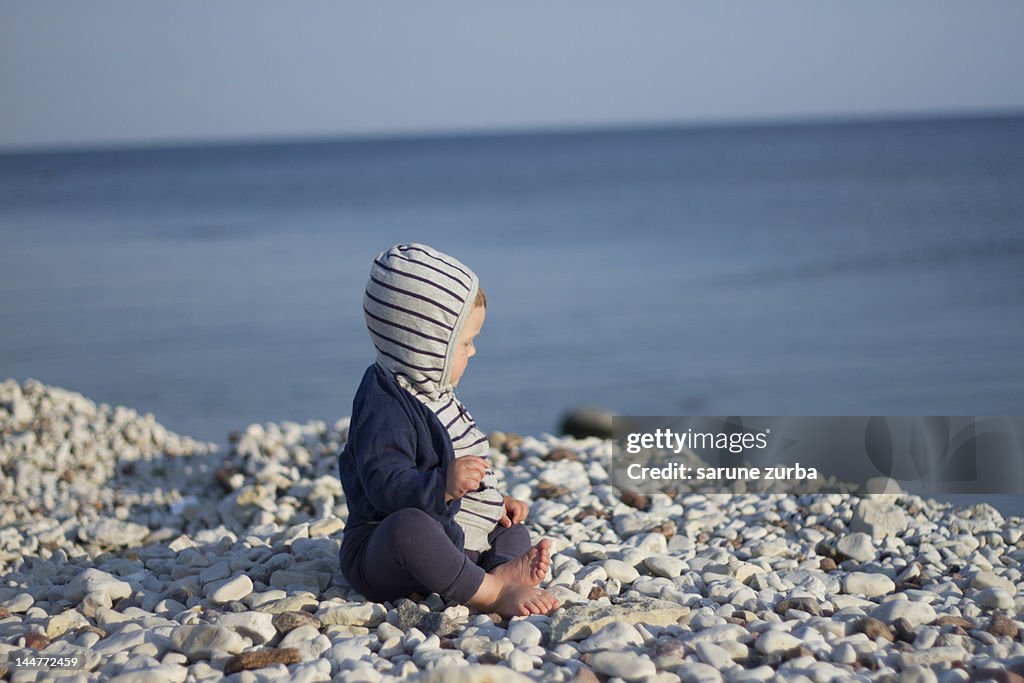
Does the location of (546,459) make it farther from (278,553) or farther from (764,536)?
(278,553)

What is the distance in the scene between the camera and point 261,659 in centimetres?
266

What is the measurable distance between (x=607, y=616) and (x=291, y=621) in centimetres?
91

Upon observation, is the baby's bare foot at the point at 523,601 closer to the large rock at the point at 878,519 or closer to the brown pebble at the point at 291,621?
the brown pebble at the point at 291,621

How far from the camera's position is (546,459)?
5.61 meters

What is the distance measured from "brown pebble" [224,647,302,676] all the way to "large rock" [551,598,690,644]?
27.9 inches

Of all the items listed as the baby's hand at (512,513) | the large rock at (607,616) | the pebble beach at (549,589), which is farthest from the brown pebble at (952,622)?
the baby's hand at (512,513)

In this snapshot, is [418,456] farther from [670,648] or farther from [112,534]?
[112,534]

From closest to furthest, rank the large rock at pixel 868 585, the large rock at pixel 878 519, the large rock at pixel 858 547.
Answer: the large rock at pixel 868 585
the large rock at pixel 858 547
the large rock at pixel 878 519

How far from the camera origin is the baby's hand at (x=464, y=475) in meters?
3.00

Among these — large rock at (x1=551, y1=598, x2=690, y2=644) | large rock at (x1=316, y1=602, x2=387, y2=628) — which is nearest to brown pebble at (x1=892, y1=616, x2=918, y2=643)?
large rock at (x1=551, y1=598, x2=690, y2=644)

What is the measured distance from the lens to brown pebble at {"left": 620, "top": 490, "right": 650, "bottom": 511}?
15.7 ft

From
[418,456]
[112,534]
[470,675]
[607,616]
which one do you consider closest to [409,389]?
[418,456]

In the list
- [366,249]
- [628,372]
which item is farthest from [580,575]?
[366,249]

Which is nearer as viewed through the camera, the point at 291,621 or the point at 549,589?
the point at 291,621
